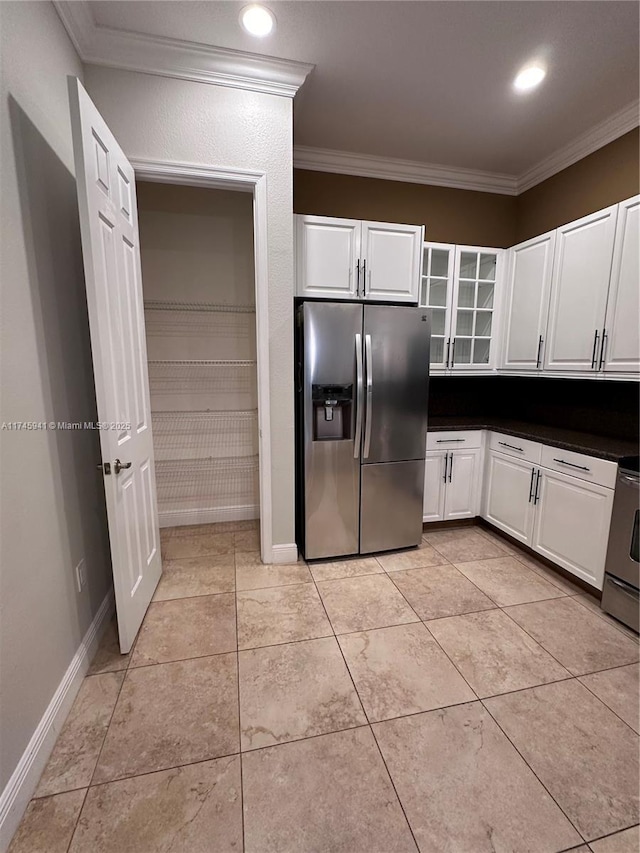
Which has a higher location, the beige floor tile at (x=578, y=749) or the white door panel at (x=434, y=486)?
the white door panel at (x=434, y=486)

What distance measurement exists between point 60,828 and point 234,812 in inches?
20.5

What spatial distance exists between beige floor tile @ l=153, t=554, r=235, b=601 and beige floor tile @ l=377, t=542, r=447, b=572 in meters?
1.08

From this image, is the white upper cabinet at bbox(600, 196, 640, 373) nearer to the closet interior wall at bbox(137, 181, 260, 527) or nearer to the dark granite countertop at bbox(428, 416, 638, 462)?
the dark granite countertop at bbox(428, 416, 638, 462)

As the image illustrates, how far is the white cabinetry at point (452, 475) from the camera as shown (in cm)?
295

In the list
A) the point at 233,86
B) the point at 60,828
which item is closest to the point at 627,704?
the point at 60,828

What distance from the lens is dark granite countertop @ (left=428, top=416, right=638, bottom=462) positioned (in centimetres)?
216

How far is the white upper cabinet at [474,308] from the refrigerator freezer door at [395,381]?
693mm

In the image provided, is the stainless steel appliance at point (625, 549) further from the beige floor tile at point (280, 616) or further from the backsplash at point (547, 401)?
the beige floor tile at point (280, 616)

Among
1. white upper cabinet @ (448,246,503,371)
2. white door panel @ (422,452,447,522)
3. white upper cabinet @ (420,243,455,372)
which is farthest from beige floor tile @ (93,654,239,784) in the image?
white upper cabinet @ (448,246,503,371)

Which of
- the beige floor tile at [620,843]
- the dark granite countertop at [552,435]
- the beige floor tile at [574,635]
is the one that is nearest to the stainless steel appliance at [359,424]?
the dark granite countertop at [552,435]

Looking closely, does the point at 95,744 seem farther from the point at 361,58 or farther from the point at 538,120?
the point at 538,120

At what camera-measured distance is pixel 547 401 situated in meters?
3.11

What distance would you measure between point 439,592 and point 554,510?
94cm

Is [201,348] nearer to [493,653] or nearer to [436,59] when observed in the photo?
[436,59]
